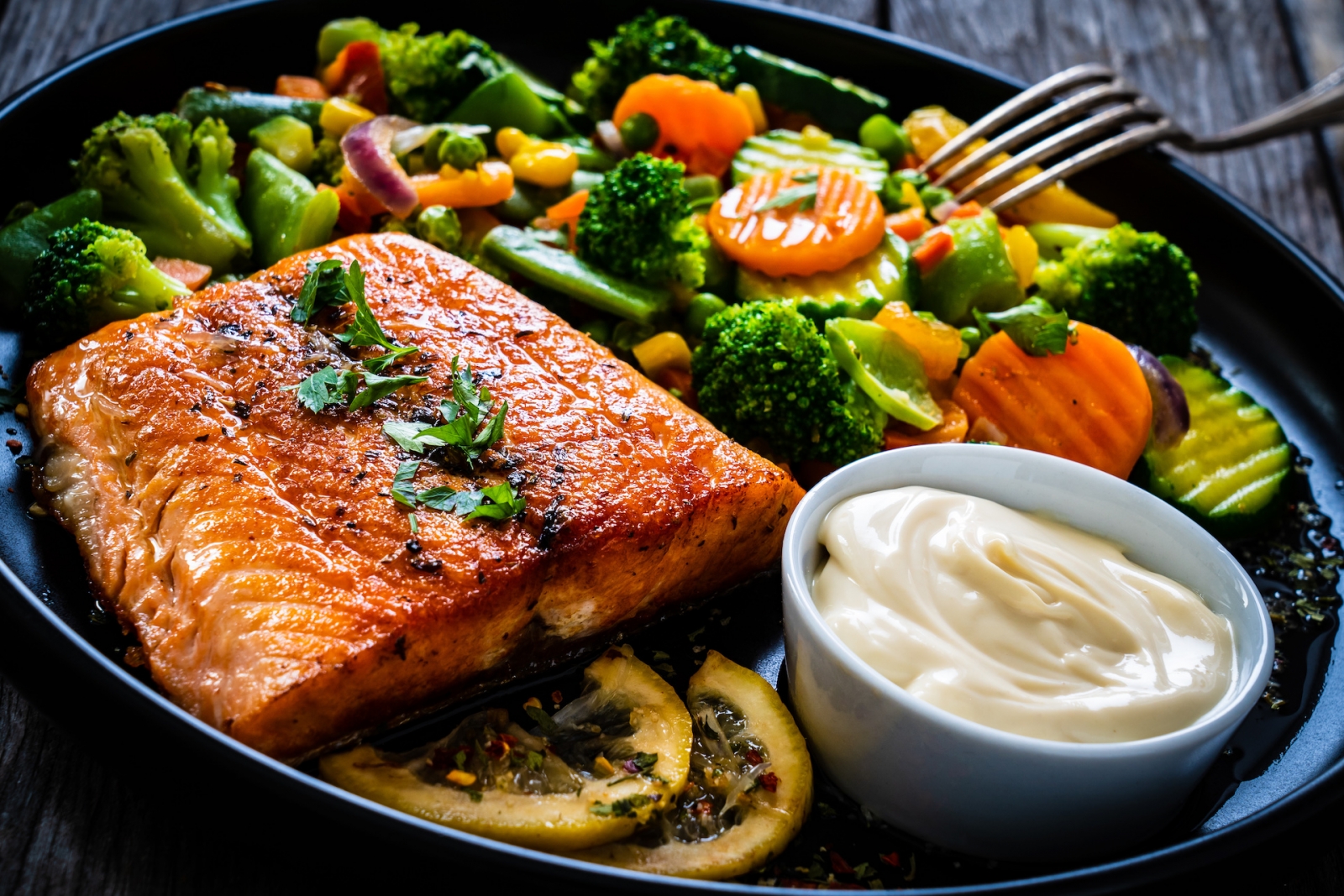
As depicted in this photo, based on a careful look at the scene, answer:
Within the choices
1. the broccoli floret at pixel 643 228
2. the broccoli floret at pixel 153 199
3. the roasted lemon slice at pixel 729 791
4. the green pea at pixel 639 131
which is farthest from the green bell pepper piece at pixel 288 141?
the roasted lemon slice at pixel 729 791

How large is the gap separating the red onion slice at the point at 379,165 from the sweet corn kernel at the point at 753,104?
1852 millimetres

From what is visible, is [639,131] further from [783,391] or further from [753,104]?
[783,391]

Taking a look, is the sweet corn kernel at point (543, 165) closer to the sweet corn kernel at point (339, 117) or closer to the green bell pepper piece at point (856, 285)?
the sweet corn kernel at point (339, 117)

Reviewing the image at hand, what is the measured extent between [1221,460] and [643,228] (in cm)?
258

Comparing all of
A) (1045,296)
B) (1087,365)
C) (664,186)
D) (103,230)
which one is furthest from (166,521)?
(1045,296)

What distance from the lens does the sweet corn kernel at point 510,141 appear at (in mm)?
5227

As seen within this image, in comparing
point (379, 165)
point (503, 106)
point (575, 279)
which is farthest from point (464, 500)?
point (503, 106)

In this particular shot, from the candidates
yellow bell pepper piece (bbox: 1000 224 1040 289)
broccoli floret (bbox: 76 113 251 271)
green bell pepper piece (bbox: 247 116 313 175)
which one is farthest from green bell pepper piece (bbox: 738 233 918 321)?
broccoli floret (bbox: 76 113 251 271)

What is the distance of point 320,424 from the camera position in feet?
11.8

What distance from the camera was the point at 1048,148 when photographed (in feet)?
18.8

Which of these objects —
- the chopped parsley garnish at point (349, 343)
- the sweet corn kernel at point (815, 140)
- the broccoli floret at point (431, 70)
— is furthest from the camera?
the sweet corn kernel at point (815, 140)

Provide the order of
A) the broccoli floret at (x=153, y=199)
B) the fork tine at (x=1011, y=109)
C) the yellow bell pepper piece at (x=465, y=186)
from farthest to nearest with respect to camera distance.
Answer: the fork tine at (x=1011, y=109) → the yellow bell pepper piece at (x=465, y=186) → the broccoli floret at (x=153, y=199)

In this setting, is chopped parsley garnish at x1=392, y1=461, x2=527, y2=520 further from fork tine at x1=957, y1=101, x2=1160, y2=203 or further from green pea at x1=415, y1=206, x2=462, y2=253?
fork tine at x1=957, y1=101, x2=1160, y2=203

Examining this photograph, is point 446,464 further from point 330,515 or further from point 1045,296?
point 1045,296
